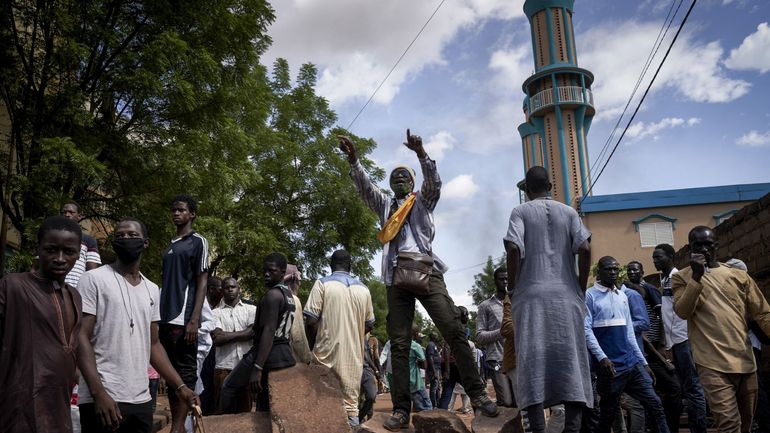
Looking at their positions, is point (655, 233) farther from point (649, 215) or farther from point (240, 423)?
point (240, 423)

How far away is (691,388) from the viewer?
6074 millimetres

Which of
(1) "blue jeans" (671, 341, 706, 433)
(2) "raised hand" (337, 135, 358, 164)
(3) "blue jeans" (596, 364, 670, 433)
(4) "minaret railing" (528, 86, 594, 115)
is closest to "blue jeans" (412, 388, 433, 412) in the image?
(1) "blue jeans" (671, 341, 706, 433)

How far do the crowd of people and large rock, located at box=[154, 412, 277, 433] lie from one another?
205 millimetres

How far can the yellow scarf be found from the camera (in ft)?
16.5

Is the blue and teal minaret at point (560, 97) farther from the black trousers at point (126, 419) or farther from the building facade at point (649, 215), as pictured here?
the black trousers at point (126, 419)

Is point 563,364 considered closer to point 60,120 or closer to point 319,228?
point 60,120

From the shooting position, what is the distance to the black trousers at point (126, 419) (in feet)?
10.5

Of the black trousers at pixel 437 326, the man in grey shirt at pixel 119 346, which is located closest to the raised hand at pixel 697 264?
the black trousers at pixel 437 326

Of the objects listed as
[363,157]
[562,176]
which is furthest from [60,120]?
[562,176]

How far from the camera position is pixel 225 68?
13.4m

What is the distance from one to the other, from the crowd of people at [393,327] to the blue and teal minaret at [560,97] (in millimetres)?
26378

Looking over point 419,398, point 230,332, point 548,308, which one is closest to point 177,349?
point 230,332

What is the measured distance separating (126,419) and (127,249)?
3.15ft

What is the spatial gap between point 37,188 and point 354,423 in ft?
23.2
